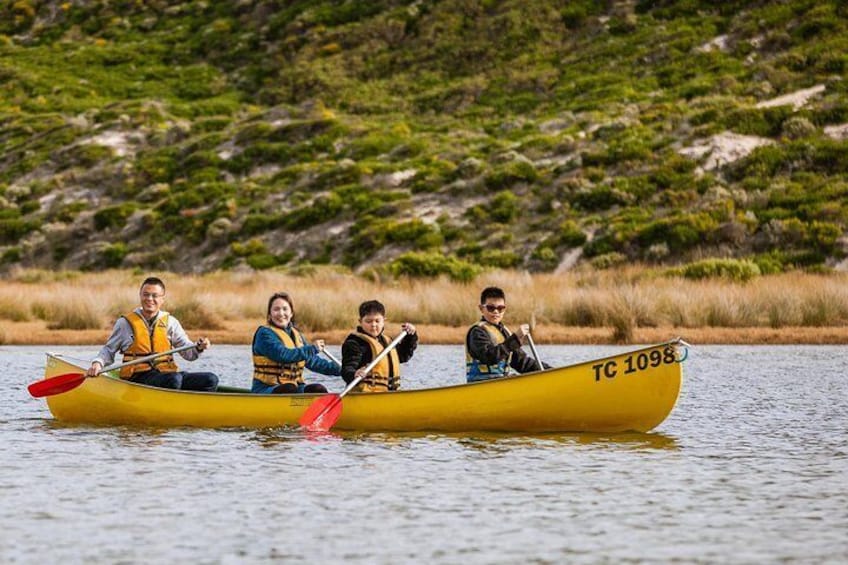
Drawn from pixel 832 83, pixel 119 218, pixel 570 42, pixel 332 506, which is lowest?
pixel 332 506

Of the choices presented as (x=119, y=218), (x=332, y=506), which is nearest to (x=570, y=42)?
(x=119, y=218)

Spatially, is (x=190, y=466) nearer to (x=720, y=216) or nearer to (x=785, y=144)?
(x=720, y=216)

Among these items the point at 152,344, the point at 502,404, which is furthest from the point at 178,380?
the point at 502,404

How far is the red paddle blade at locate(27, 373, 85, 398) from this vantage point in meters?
15.9

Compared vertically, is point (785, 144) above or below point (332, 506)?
above

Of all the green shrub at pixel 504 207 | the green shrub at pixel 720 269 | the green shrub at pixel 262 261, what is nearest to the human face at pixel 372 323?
the green shrub at pixel 720 269

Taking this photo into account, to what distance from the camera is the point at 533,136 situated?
54.4 m

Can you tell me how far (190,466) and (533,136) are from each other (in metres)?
42.9

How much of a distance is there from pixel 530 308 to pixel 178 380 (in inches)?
603

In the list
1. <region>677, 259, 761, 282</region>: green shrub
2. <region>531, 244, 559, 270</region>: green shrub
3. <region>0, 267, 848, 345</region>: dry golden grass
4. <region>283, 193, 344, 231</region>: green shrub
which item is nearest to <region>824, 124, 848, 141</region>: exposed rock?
<region>531, 244, 559, 270</region>: green shrub

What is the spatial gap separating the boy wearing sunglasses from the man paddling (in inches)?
126

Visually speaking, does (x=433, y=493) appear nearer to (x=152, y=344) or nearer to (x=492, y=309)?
(x=492, y=309)

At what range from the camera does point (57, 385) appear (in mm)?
16000

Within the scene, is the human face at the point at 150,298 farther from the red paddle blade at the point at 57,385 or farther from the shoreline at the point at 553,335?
the shoreline at the point at 553,335
